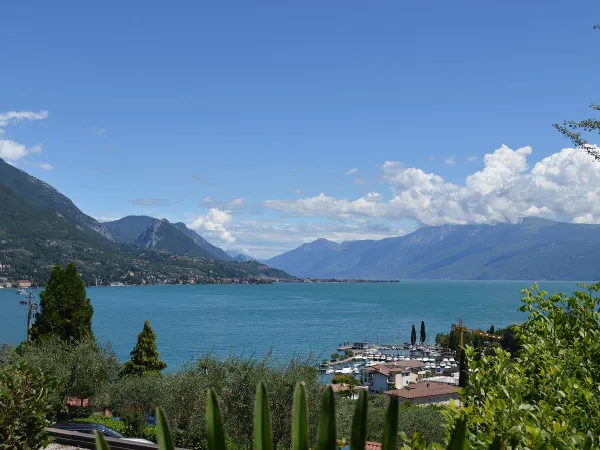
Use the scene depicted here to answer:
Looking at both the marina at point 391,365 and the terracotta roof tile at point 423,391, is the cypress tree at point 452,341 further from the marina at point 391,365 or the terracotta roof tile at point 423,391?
the terracotta roof tile at point 423,391

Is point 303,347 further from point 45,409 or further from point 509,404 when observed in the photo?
point 509,404

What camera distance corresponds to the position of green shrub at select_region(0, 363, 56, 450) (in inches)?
400

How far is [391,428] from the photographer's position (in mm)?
1627

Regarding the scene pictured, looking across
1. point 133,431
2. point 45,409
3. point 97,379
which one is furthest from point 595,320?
point 97,379

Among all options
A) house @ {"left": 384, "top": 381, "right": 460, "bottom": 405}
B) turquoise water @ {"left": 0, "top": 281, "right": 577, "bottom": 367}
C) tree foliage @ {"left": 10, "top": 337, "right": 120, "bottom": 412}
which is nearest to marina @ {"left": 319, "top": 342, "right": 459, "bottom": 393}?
turquoise water @ {"left": 0, "top": 281, "right": 577, "bottom": 367}

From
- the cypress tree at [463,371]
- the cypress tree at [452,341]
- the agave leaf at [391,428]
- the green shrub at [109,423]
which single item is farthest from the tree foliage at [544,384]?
the cypress tree at [452,341]

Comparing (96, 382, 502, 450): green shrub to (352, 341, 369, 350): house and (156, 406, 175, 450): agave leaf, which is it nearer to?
(156, 406, 175, 450): agave leaf

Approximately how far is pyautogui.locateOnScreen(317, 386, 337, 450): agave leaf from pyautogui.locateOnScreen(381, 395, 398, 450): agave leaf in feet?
0.55

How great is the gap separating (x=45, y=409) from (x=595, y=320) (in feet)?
34.6

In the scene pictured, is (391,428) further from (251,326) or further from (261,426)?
(251,326)

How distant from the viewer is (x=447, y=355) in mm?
111312

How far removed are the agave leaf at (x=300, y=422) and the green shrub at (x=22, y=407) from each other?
34.2 feet

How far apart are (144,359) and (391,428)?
45.3 m

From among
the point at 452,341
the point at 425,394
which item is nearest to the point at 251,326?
the point at 452,341
